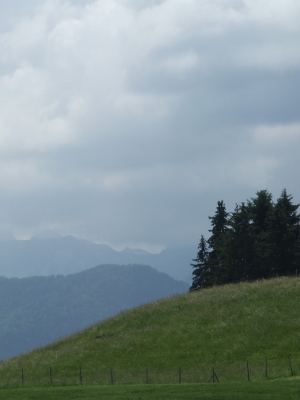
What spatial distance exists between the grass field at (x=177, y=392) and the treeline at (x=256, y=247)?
50.3 metres

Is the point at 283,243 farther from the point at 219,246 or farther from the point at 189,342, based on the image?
the point at 189,342

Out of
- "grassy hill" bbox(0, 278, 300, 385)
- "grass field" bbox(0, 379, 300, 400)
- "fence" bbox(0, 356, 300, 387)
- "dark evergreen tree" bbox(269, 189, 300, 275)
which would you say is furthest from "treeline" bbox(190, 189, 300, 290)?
"grass field" bbox(0, 379, 300, 400)

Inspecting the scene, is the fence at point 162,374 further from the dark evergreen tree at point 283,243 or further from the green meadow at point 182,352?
the dark evergreen tree at point 283,243

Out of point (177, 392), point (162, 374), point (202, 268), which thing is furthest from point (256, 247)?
point (177, 392)

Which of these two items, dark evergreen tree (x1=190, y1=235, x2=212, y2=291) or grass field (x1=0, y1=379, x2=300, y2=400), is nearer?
grass field (x1=0, y1=379, x2=300, y2=400)

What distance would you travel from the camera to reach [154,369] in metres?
54.2

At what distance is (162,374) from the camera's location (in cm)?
4938

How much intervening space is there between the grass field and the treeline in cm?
5025

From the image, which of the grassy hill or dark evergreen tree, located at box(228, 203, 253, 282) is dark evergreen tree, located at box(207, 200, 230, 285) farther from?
the grassy hill

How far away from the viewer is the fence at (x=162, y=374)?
44094mm

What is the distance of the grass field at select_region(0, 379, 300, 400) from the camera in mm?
34469

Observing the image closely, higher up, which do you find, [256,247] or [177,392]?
[256,247]

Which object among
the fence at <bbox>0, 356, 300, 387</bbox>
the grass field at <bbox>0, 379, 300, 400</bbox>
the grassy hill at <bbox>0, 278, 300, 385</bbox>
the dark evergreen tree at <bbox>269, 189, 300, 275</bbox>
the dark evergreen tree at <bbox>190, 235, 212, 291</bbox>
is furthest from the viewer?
the dark evergreen tree at <bbox>190, 235, 212, 291</bbox>

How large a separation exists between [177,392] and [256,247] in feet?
184
